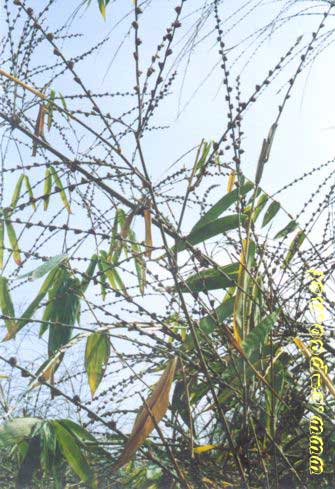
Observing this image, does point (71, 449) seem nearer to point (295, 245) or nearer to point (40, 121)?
point (295, 245)

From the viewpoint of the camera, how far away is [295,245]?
1652 mm

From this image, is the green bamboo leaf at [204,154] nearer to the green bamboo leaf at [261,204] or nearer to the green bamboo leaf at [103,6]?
the green bamboo leaf at [261,204]

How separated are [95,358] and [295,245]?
57 centimetres

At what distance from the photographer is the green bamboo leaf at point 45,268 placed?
1486 mm

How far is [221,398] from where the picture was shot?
146cm

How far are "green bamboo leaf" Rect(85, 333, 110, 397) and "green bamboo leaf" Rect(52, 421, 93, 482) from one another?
0.20m

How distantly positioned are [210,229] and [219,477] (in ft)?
1.78

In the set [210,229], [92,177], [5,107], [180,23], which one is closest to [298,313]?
[210,229]

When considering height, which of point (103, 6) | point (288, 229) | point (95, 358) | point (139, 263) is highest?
point (103, 6)

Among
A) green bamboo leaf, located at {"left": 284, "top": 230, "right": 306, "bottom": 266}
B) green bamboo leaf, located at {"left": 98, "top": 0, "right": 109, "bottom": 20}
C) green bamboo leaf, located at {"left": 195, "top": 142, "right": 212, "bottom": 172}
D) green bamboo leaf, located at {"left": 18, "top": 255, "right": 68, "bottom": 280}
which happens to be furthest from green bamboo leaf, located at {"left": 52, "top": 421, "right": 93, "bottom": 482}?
green bamboo leaf, located at {"left": 98, "top": 0, "right": 109, "bottom": 20}

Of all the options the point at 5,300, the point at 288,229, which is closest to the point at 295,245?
the point at 288,229

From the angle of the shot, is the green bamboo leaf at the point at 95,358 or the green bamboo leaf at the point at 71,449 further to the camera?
the green bamboo leaf at the point at 95,358

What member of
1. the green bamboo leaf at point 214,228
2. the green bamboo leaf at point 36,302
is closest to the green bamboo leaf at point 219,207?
the green bamboo leaf at point 214,228

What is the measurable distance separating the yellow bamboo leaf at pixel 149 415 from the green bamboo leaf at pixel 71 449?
0.89 ft
